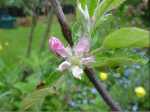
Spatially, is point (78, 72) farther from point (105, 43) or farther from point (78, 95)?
point (78, 95)

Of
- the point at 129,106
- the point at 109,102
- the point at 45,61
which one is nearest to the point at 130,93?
the point at 129,106

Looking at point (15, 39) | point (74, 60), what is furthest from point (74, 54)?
point (15, 39)

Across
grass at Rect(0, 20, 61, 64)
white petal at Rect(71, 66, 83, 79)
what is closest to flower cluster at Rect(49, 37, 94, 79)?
white petal at Rect(71, 66, 83, 79)

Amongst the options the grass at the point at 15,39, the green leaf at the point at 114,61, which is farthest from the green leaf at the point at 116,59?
the grass at the point at 15,39

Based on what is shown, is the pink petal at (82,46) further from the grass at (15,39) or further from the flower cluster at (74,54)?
the grass at (15,39)

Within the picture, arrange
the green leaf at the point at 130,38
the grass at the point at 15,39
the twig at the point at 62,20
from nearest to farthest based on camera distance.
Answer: the green leaf at the point at 130,38
the twig at the point at 62,20
the grass at the point at 15,39

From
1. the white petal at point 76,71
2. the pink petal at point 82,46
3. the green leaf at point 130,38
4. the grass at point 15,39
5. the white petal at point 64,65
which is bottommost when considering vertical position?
the grass at point 15,39

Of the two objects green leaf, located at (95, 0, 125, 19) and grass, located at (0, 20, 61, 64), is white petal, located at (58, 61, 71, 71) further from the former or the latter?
grass, located at (0, 20, 61, 64)

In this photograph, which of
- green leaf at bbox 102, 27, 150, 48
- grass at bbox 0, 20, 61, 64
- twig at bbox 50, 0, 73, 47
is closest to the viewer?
green leaf at bbox 102, 27, 150, 48
